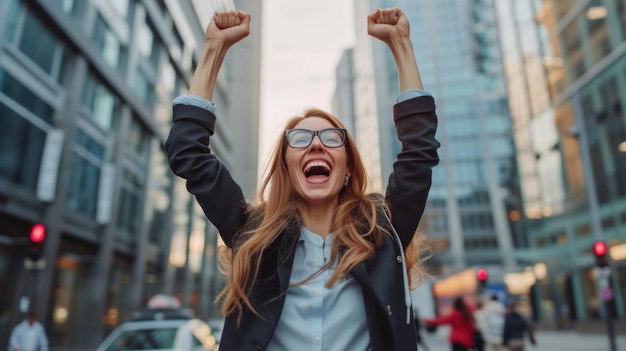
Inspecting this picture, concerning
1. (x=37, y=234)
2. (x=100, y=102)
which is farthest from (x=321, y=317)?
(x=100, y=102)

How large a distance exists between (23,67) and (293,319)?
53.7 feet

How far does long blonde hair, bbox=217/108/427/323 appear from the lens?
4.88 ft

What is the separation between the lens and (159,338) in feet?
24.2

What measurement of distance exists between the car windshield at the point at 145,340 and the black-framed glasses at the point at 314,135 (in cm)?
645

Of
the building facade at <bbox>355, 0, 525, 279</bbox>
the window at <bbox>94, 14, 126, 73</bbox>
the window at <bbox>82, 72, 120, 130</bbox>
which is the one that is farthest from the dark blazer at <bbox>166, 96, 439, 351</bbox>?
the building facade at <bbox>355, 0, 525, 279</bbox>

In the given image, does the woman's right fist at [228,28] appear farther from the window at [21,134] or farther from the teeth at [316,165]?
the window at [21,134]

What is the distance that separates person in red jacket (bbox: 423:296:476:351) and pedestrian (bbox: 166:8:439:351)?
26.2 ft

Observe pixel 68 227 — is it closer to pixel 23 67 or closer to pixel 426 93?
pixel 23 67

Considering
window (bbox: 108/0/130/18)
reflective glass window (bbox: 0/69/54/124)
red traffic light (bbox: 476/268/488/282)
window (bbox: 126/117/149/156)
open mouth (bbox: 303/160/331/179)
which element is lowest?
open mouth (bbox: 303/160/331/179)

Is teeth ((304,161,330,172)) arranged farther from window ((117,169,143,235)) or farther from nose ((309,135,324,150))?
window ((117,169,143,235))

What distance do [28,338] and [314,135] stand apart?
11137 millimetres

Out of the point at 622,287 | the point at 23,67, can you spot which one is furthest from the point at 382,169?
the point at 622,287

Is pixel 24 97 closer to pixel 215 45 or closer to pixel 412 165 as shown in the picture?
pixel 215 45

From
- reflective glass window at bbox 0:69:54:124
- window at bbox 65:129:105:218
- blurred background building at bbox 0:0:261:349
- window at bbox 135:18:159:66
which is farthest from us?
window at bbox 135:18:159:66
